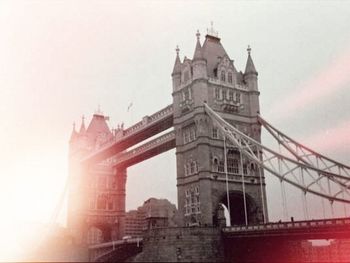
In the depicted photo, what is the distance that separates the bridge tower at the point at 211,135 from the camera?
152 ft

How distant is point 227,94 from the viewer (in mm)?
50281

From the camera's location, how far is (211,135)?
157 ft

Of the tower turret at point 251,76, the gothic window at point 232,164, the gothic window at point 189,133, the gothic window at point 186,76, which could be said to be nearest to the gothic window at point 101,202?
the gothic window at point 189,133

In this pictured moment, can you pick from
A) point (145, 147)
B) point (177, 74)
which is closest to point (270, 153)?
point (177, 74)

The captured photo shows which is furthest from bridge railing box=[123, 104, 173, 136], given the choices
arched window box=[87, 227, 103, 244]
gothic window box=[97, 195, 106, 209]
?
arched window box=[87, 227, 103, 244]

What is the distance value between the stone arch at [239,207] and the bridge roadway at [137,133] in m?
12.8

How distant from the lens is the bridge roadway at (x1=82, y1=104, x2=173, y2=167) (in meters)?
55.6

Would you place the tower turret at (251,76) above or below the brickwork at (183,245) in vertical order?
above

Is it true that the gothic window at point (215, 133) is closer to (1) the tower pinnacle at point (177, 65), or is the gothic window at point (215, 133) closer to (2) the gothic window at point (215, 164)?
(2) the gothic window at point (215, 164)

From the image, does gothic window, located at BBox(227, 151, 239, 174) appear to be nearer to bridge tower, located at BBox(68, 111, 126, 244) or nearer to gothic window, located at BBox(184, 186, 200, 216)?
gothic window, located at BBox(184, 186, 200, 216)

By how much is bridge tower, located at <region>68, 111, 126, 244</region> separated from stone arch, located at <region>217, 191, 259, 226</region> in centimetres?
3061

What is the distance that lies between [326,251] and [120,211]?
65.8 meters

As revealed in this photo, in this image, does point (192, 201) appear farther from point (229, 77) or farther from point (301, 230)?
point (301, 230)

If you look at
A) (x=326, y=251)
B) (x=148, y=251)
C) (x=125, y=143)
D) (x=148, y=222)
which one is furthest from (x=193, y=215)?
(x=326, y=251)
